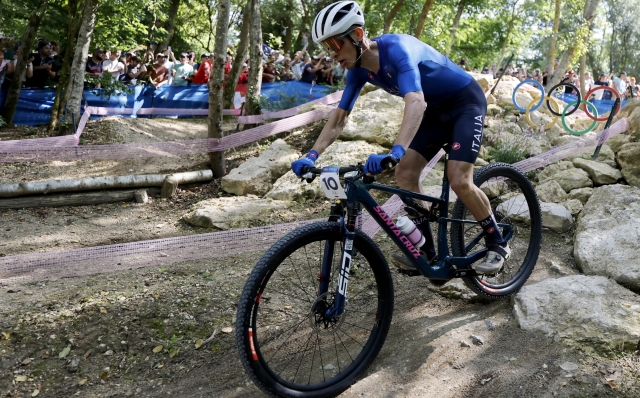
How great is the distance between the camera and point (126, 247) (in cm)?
523

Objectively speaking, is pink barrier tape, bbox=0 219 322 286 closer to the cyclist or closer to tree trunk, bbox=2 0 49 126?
the cyclist

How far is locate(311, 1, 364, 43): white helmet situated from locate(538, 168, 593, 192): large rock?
458cm

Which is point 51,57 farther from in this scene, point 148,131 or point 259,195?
point 259,195

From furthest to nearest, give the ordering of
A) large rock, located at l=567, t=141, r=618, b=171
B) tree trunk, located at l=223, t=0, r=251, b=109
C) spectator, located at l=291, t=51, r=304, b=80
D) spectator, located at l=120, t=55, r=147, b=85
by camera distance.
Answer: spectator, located at l=291, t=51, r=304, b=80
spectator, located at l=120, t=55, r=147, b=85
tree trunk, located at l=223, t=0, r=251, b=109
large rock, located at l=567, t=141, r=618, b=171

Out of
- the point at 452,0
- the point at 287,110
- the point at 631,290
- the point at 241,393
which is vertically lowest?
the point at 241,393

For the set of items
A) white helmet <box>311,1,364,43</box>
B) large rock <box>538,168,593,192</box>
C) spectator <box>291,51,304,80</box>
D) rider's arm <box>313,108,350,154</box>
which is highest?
spectator <box>291,51,304,80</box>

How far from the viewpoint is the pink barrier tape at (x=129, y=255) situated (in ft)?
16.3

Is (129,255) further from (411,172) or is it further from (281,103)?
(281,103)

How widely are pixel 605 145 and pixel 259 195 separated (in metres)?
5.04

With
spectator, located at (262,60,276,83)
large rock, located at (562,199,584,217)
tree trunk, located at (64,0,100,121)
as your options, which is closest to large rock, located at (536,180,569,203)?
large rock, located at (562,199,584,217)

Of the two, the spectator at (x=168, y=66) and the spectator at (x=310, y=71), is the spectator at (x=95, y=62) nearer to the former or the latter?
the spectator at (x=168, y=66)

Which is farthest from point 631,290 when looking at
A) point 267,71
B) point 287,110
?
point 267,71

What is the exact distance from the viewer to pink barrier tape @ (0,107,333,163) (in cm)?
830

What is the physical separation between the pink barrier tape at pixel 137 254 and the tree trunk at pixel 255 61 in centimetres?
639
